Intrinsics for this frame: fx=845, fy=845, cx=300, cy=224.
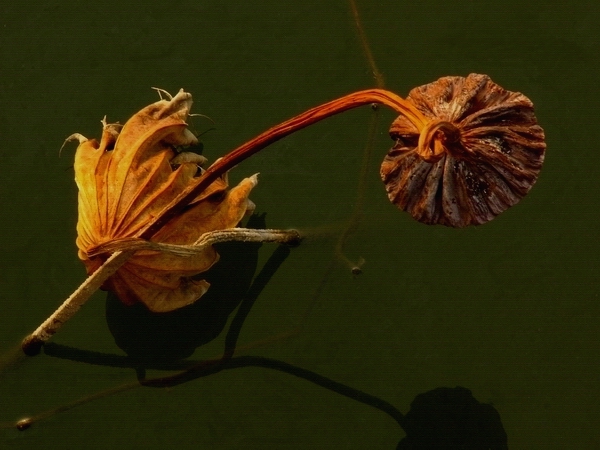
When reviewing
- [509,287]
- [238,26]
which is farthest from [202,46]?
[509,287]

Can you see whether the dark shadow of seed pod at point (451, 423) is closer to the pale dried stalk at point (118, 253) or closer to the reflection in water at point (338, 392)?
the reflection in water at point (338, 392)

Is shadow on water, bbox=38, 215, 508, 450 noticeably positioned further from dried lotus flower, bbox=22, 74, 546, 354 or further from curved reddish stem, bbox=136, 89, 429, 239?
curved reddish stem, bbox=136, 89, 429, 239

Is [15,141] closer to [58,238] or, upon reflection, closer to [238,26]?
[58,238]

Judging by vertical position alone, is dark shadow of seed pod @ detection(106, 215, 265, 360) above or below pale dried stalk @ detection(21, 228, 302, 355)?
below

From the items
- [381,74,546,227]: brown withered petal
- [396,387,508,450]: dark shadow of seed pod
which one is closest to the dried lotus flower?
[381,74,546,227]: brown withered petal

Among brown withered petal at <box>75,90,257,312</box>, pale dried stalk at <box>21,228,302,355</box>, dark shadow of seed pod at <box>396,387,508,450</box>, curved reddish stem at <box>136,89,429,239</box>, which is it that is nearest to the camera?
curved reddish stem at <box>136,89,429,239</box>

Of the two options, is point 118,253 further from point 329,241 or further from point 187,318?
point 329,241

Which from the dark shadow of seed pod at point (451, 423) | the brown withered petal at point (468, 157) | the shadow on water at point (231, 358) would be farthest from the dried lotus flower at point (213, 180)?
the dark shadow of seed pod at point (451, 423)
